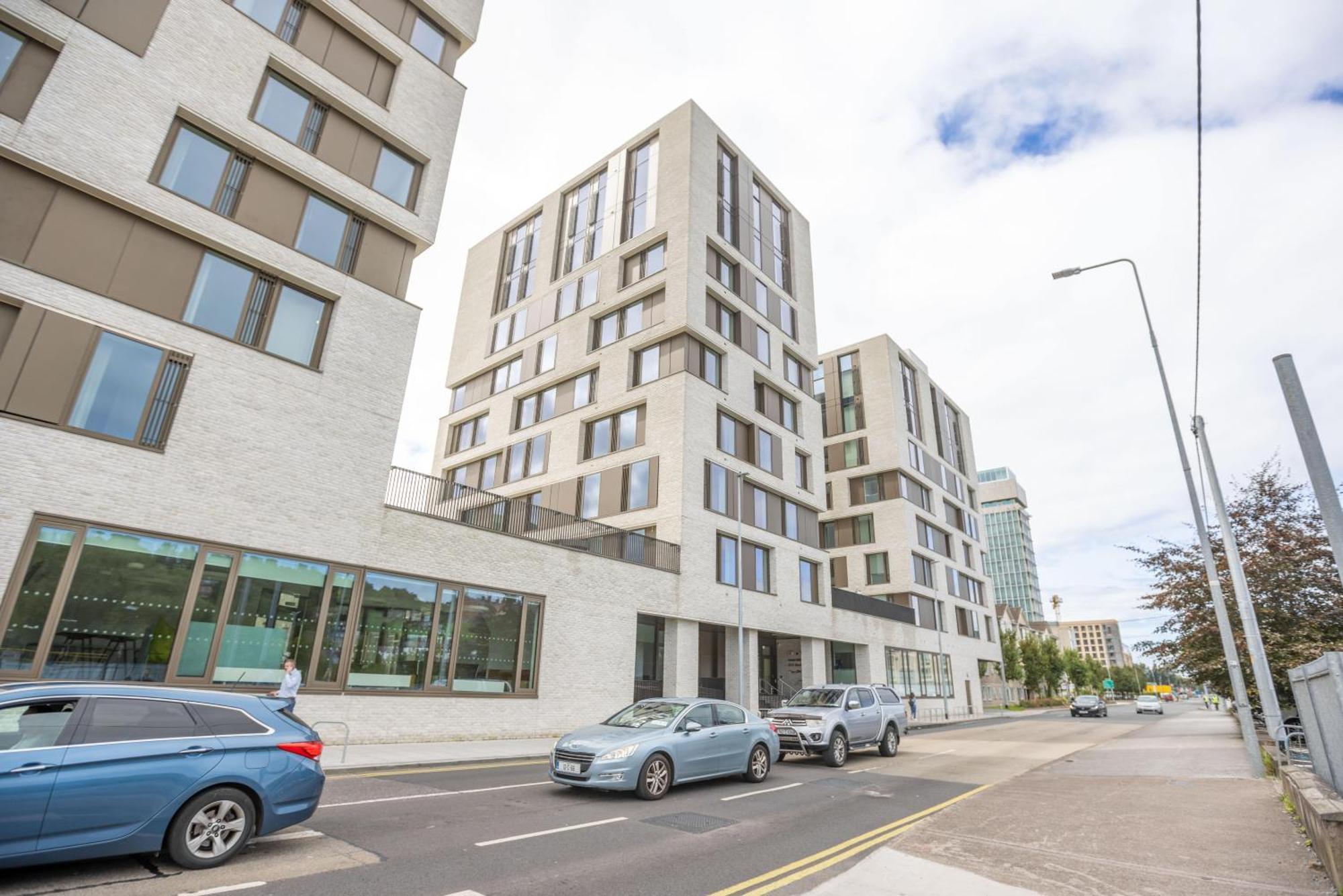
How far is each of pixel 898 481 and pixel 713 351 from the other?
73.1 feet

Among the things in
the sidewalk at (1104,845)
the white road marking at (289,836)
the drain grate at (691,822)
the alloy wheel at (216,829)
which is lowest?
the drain grate at (691,822)

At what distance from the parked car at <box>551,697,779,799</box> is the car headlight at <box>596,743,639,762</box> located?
0.01 metres

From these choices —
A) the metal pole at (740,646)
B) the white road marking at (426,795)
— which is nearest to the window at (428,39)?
the metal pole at (740,646)

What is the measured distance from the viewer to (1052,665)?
7106 centimetres

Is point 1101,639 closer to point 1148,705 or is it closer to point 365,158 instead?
point 1148,705

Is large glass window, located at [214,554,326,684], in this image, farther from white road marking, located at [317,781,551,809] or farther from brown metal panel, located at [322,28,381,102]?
brown metal panel, located at [322,28,381,102]

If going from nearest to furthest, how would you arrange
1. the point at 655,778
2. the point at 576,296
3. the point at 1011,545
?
1. the point at 655,778
2. the point at 576,296
3. the point at 1011,545

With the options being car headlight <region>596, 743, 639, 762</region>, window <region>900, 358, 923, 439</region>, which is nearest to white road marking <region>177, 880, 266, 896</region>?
car headlight <region>596, 743, 639, 762</region>

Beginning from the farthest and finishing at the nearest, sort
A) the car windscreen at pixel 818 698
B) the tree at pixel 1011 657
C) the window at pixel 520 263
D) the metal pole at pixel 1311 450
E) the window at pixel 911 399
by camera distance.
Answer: the tree at pixel 1011 657 → the window at pixel 911 399 → the window at pixel 520 263 → the car windscreen at pixel 818 698 → the metal pole at pixel 1311 450

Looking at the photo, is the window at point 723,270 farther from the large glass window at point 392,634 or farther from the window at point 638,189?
the large glass window at point 392,634

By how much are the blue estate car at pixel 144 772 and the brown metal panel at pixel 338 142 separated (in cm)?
1716

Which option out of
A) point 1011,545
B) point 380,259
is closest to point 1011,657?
point 380,259

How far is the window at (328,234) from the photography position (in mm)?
17625

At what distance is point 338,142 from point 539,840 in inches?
772
